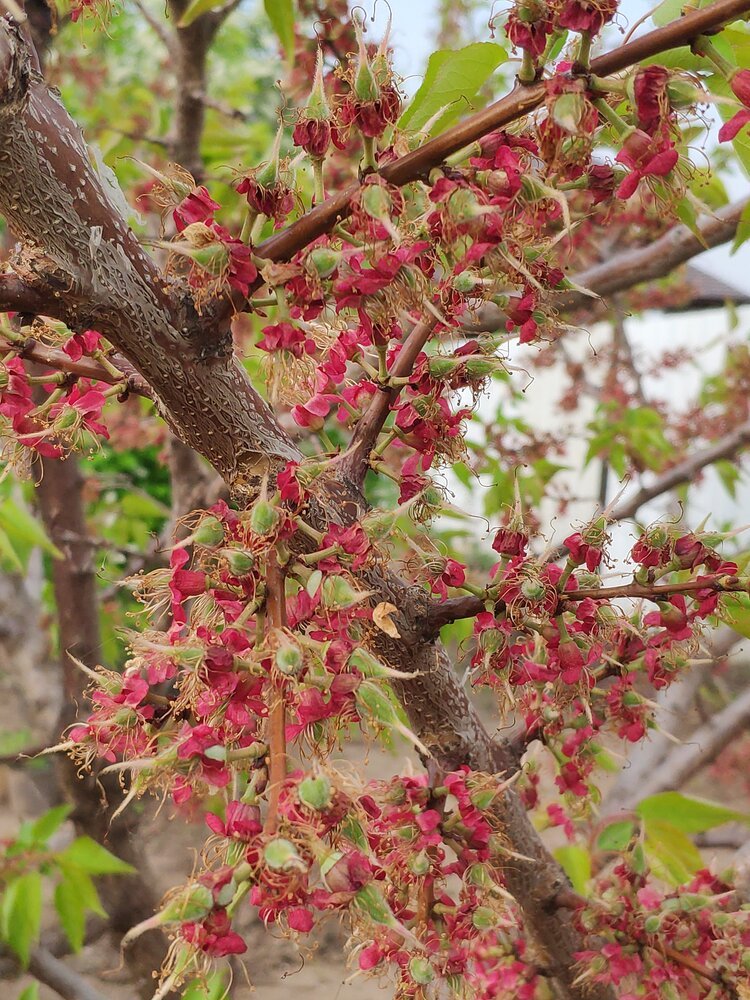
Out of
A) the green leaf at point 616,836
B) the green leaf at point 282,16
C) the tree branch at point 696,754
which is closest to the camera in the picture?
the green leaf at point 282,16

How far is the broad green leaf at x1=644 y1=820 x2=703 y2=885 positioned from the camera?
1049mm

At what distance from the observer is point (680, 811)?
1.07 meters

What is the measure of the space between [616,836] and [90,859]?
70 cm

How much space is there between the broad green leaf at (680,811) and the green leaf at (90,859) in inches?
26.3

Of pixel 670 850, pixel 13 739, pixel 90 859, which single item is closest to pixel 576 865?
pixel 670 850

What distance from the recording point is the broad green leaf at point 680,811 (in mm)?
1056

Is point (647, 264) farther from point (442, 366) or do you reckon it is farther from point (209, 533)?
point (209, 533)

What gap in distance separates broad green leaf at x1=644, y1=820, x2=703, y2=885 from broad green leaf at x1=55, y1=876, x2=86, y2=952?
0.77m

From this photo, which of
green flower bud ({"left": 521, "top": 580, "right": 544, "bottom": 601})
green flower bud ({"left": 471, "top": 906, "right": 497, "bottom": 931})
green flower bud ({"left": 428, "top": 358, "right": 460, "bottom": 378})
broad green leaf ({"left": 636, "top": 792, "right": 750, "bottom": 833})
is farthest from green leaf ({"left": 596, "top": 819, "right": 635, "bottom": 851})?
green flower bud ({"left": 428, "top": 358, "right": 460, "bottom": 378})

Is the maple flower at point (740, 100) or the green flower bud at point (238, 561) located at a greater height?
the maple flower at point (740, 100)

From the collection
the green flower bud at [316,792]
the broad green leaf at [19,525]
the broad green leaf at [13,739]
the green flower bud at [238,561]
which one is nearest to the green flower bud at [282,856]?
the green flower bud at [316,792]

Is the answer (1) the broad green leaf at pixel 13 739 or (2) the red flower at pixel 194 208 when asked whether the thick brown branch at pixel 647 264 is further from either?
(1) the broad green leaf at pixel 13 739

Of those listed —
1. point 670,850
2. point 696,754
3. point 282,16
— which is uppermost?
point 282,16

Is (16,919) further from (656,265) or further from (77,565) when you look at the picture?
(656,265)
